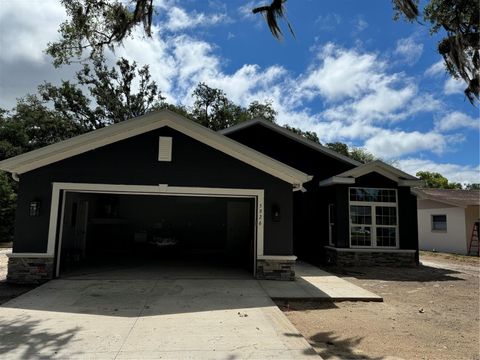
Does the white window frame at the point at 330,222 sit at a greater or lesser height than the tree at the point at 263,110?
lesser

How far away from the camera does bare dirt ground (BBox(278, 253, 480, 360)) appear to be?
198 inches

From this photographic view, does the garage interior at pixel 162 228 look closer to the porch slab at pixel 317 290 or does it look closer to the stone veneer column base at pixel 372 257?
the stone veneer column base at pixel 372 257

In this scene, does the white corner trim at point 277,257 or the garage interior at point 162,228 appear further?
the garage interior at point 162,228

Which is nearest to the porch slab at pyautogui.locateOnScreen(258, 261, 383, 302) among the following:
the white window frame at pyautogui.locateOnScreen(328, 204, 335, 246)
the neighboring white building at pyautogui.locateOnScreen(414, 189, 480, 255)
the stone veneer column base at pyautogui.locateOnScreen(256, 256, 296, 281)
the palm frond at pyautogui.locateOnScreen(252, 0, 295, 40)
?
the stone veneer column base at pyautogui.locateOnScreen(256, 256, 296, 281)

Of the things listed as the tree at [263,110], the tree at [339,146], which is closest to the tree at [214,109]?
the tree at [263,110]

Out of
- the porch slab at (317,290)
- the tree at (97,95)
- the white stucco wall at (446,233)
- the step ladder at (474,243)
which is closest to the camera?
the porch slab at (317,290)

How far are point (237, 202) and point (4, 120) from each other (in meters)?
24.5

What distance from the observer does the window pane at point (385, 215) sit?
13.5 metres

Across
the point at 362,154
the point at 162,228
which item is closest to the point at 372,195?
the point at 162,228

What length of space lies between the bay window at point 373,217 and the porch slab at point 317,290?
3474 mm

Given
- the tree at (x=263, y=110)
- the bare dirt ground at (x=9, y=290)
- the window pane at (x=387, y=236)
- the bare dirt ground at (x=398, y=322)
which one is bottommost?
the bare dirt ground at (x=398, y=322)

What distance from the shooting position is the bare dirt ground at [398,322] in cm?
504

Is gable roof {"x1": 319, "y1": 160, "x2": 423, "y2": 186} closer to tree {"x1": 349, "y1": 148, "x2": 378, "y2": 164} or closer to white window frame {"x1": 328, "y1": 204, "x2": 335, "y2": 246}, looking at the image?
white window frame {"x1": 328, "y1": 204, "x2": 335, "y2": 246}

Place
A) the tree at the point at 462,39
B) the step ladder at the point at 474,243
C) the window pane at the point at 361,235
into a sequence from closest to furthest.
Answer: the tree at the point at 462,39 < the window pane at the point at 361,235 < the step ladder at the point at 474,243
